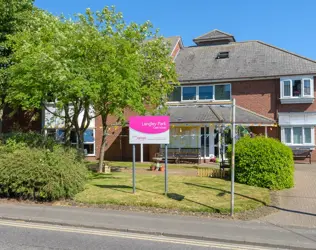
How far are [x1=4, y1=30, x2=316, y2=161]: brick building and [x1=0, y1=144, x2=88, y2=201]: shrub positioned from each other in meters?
13.1

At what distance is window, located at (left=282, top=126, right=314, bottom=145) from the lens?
24969 millimetres

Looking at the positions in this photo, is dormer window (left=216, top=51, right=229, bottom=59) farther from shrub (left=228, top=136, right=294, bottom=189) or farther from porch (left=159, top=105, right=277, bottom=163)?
shrub (left=228, top=136, right=294, bottom=189)

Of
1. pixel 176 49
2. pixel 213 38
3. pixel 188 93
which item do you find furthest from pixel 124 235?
pixel 213 38

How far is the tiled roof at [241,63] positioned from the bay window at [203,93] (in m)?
0.68

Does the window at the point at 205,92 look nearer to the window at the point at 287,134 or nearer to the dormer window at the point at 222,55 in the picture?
the dormer window at the point at 222,55

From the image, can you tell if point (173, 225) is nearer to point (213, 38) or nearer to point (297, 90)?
point (297, 90)

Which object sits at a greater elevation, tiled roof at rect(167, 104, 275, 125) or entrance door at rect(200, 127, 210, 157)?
tiled roof at rect(167, 104, 275, 125)

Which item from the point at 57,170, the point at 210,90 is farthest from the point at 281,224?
the point at 210,90

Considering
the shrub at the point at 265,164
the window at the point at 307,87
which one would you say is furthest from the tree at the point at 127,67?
the window at the point at 307,87

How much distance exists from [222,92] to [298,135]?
19.6ft

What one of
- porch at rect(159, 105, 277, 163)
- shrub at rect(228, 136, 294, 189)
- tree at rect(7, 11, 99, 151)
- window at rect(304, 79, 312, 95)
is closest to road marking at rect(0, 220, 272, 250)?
tree at rect(7, 11, 99, 151)

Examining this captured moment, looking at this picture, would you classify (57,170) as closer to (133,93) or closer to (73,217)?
(73,217)

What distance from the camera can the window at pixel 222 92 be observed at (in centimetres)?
2697

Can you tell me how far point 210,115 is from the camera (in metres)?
24.4
